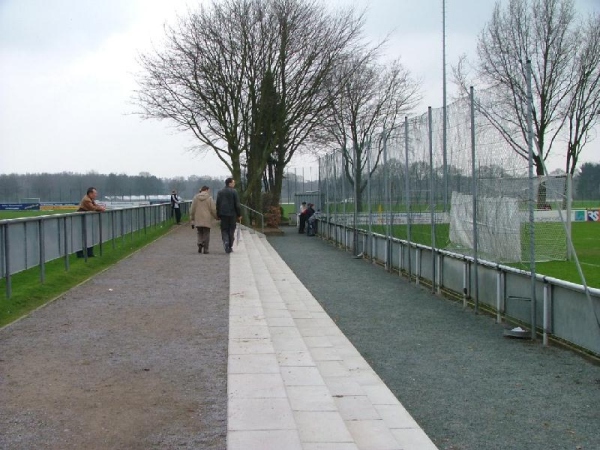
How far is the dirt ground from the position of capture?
5.07 meters

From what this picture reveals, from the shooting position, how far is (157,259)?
1828 centimetres

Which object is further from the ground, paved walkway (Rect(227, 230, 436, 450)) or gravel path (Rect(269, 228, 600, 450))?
paved walkway (Rect(227, 230, 436, 450))

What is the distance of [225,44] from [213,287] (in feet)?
82.5

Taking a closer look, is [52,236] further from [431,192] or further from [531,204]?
[531,204]

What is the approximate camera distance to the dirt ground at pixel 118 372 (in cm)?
507

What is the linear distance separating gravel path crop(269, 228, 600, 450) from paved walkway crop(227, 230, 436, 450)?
258 millimetres

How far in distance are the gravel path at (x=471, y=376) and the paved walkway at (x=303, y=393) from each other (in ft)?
0.85

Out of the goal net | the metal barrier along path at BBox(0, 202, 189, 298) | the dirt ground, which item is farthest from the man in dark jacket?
the goal net

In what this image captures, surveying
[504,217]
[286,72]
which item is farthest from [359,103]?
[504,217]

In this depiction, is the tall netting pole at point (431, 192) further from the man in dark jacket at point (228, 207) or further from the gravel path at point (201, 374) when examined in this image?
the man in dark jacket at point (228, 207)

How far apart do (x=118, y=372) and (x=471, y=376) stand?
3080 mm

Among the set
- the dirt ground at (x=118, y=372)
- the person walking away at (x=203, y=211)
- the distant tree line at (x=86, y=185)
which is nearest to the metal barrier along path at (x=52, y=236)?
the dirt ground at (x=118, y=372)

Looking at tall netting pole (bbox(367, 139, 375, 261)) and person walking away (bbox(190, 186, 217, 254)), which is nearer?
person walking away (bbox(190, 186, 217, 254))

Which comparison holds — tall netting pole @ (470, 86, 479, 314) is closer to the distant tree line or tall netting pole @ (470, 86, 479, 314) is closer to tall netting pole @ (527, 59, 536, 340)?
tall netting pole @ (527, 59, 536, 340)
